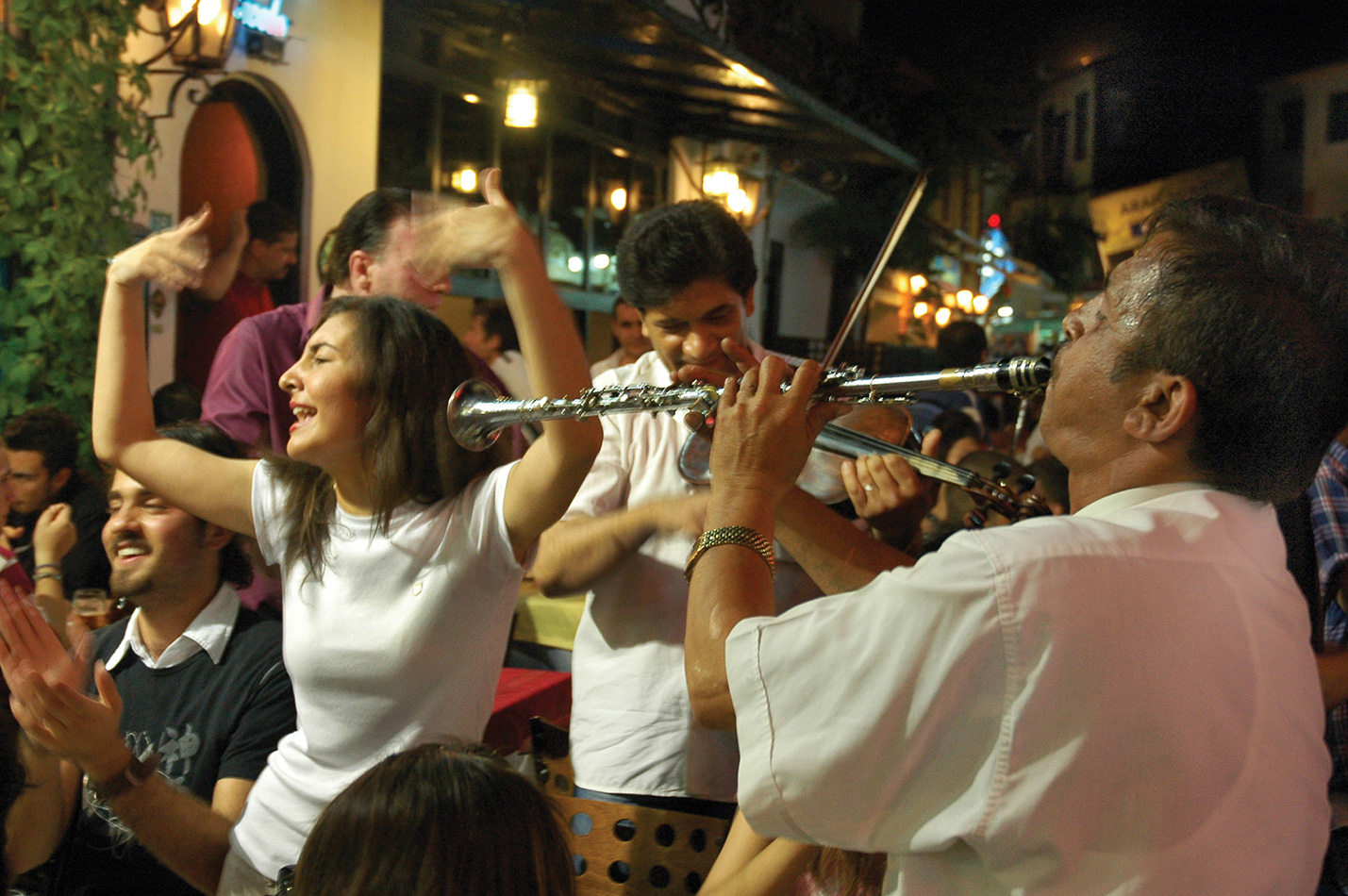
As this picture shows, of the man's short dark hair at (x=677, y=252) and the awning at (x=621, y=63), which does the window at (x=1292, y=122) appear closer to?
the awning at (x=621, y=63)

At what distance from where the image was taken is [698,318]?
7.90 ft

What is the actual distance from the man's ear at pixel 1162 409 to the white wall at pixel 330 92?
20.3ft

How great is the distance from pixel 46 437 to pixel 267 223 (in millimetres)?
2349

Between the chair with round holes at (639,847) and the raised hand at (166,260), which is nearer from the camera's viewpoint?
the chair with round holes at (639,847)

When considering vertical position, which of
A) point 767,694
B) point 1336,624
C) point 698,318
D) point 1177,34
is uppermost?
point 1177,34

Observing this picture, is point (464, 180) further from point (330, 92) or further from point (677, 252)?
point (677, 252)

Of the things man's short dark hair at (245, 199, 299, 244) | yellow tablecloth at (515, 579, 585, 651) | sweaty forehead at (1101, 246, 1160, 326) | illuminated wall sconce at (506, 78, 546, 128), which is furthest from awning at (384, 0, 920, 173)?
sweaty forehead at (1101, 246, 1160, 326)

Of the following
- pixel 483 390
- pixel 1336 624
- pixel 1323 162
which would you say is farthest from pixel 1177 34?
pixel 483 390

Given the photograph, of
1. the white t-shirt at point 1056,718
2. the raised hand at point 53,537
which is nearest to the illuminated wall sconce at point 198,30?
the raised hand at point 53,537

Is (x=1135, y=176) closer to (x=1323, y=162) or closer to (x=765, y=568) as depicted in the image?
(x=1323, y=162)

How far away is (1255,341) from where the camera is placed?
119 cm

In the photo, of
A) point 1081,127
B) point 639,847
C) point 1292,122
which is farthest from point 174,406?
point 1081,127

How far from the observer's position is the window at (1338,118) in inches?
397

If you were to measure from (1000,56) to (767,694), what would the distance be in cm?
1362
